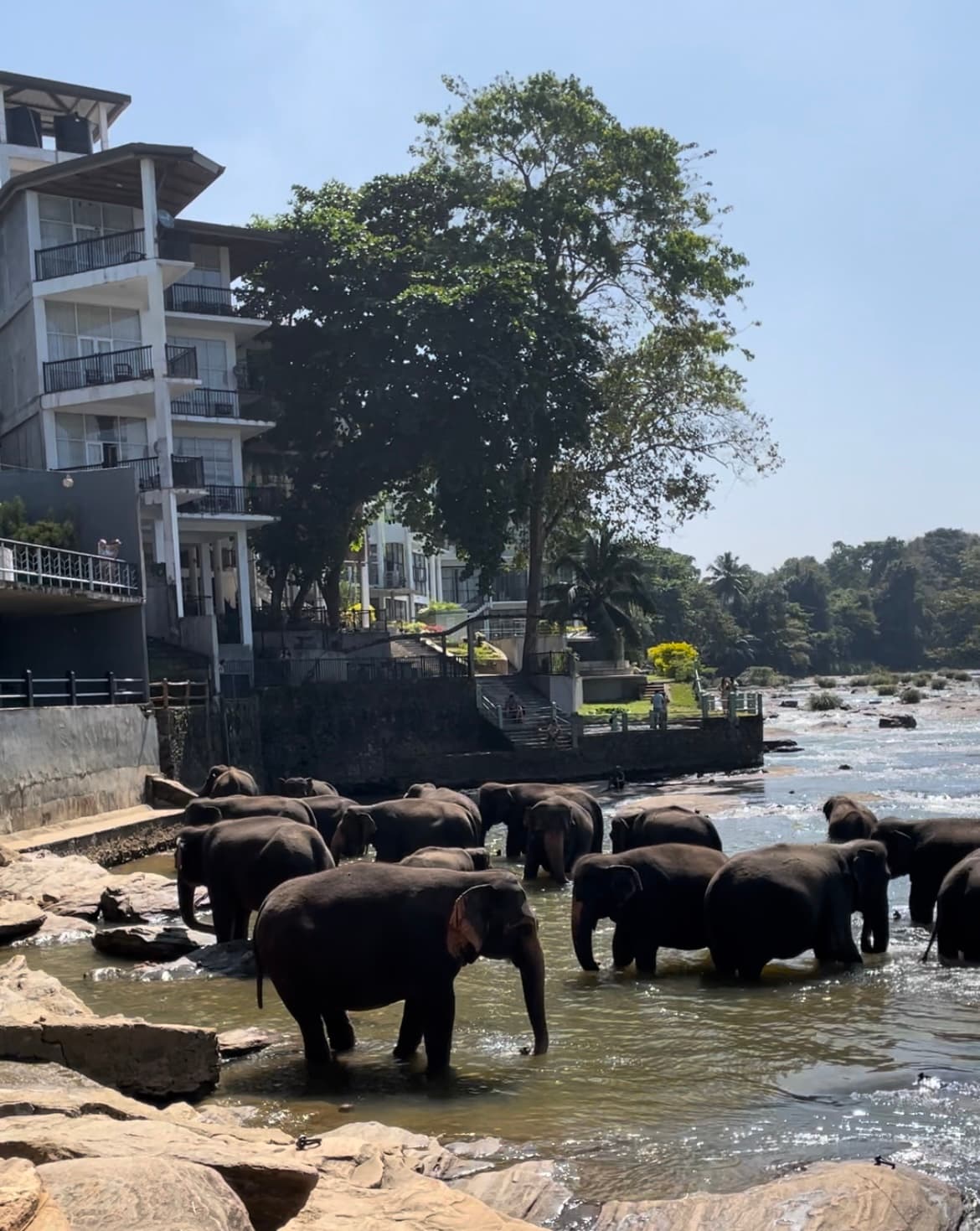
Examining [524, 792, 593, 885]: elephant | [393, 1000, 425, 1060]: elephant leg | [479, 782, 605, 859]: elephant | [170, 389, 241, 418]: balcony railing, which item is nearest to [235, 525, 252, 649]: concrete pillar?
[170, 389, 241, 418]: balcony railing

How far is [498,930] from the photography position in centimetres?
1010

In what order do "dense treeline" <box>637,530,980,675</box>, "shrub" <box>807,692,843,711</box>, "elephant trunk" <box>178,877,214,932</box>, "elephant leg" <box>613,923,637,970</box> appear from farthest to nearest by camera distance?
"dense treeline" <box>637,530,980,675</box> < "shrub" <box>807,692,843,711</box> < "elephant trunk" <box>178,877,214,932</box> < "elephant leg" <box>613,923,637,970</box>

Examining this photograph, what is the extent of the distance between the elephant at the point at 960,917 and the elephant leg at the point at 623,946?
2542mm

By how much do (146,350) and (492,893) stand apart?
119 ft

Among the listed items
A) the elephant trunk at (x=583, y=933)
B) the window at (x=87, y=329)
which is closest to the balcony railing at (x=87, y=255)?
the window at (x=87, y=329)

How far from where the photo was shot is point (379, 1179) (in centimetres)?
712

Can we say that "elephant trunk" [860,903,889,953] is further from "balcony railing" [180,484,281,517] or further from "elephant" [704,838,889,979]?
"balcony railing" [180,484,281,517]

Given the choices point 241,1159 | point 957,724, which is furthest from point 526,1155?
point 957,724

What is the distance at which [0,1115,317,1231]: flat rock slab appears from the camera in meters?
5.70

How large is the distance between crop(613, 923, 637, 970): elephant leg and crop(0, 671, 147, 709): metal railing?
48.2 feet

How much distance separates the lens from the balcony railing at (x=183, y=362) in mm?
44250

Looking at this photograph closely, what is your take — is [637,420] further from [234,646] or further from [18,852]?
[18,852]

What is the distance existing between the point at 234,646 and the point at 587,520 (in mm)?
13413

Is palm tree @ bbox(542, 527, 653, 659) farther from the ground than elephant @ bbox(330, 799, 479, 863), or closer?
farther from the ground
